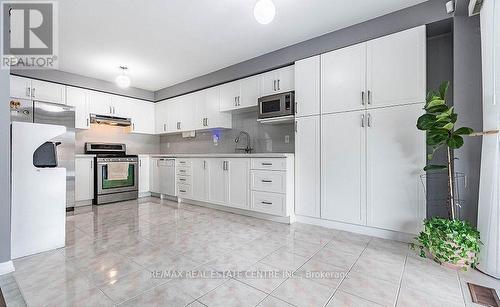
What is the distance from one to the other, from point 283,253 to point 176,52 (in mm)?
3265

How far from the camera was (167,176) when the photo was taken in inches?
193

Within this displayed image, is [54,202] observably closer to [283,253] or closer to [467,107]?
[283,253]

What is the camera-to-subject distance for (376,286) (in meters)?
1.65

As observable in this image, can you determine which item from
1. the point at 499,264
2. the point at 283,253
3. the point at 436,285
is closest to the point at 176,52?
the point at 283,253

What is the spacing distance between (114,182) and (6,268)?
9.46ft

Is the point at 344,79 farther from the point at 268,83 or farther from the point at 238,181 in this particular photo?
the point at 238,181

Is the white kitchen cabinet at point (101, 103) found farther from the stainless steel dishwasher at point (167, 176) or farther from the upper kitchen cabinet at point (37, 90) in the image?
the stainless steel dishwasher at point (167, 176)

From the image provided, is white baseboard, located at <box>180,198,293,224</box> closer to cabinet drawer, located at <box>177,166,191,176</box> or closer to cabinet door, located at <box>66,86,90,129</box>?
cabinet drawer, located at <box>177,166,191,176</box>

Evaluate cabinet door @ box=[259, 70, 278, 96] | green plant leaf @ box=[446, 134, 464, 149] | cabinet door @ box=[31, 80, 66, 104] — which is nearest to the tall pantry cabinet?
green plant leaf @ box=[446, 134, 464, 149]

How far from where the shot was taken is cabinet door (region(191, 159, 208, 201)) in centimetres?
417

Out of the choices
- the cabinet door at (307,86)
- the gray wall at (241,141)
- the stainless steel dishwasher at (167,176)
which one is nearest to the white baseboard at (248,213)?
the stainless steel dishwasher at (167,176)

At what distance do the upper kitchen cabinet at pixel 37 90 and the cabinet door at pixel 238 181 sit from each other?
3406 millimetres

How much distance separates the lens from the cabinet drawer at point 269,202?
3.20 metres

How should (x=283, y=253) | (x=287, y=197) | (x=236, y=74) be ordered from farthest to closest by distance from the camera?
(x=236, y=74)
(x=287, y=197)
(x=283, y=253)
